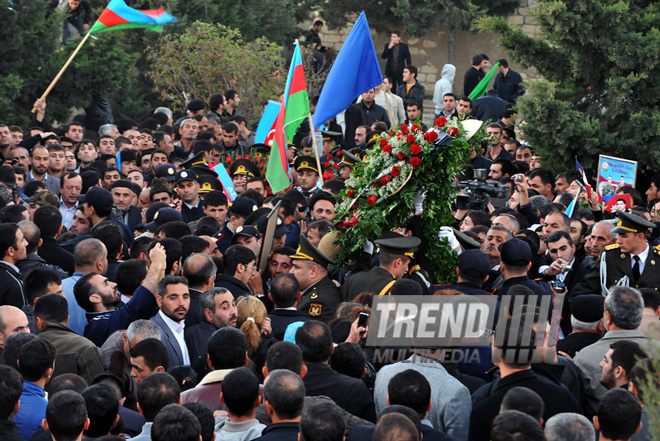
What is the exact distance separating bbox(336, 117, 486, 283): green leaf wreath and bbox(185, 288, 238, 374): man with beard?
6.75ft

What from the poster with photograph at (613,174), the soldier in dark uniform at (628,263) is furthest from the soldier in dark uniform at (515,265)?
the poster with photograph at (613,174)

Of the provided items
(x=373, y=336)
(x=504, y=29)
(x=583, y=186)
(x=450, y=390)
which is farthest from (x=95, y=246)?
(x=504, y=29)

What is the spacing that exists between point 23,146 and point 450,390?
10.4m

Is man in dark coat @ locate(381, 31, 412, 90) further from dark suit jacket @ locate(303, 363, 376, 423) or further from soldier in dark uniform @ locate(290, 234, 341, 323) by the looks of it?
dark suit jacket @ locate(303, 363, 376, 423)

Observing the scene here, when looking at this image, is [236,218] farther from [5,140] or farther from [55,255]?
[5,140]

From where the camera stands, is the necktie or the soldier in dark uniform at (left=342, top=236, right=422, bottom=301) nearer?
the soldier in dark uniform at (left=342, top=236, right=422, bottom=301)

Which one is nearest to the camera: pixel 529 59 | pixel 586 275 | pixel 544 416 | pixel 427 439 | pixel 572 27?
pixel 427 439

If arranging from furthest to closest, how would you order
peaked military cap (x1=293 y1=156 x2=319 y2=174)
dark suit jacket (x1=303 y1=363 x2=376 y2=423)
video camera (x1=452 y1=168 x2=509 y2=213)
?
peaked military cap (x1=293 y1=156 x2=319 y2=174) → video camera (x1=452 y1=168 x2=509 y2=213) → dark suit jacket (x1=303 y1=363 x2=376 y2=423)

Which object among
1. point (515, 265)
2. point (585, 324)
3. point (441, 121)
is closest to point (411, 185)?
point (441, 121)

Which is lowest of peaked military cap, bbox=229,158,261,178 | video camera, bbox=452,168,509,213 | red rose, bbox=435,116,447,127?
peaked military cap, bbox=229,158,261,178

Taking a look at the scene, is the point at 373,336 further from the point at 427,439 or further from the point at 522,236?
the point at 522,236

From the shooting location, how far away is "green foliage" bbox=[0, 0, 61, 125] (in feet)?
56.7

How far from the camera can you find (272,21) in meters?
25.5

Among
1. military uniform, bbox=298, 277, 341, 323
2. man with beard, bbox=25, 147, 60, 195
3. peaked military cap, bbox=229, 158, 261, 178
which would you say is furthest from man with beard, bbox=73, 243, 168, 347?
peaked military cap, bbox=229, 158, 261, 178
